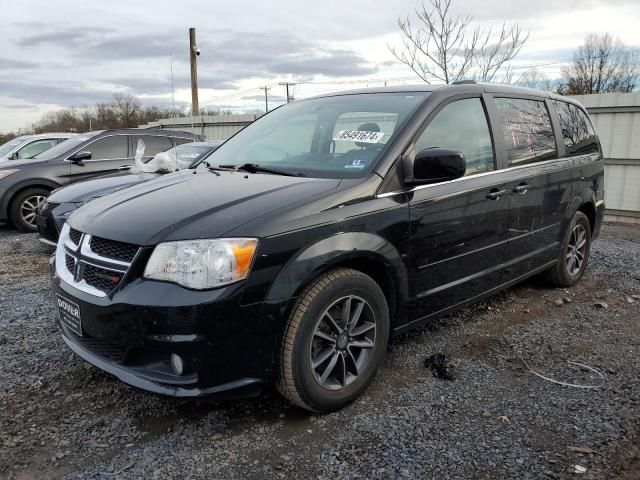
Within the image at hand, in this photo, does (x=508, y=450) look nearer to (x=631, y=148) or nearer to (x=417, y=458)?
(x=417, y=458)

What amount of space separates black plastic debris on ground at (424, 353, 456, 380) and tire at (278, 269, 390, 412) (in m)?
0.49

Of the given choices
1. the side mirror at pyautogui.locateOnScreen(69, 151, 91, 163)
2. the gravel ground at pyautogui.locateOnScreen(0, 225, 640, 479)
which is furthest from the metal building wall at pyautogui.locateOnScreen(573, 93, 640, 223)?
the side mirror at pyautogui.locateOnScreen(69, 151, 91, 163)

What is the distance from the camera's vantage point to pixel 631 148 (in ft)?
31.2

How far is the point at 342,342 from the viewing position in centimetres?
285

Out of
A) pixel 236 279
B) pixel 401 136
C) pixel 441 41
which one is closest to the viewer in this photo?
pixel 236 279

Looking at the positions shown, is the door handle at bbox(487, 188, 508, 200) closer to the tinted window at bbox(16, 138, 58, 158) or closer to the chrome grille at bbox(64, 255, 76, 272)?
the chrome grille at bbox(64, 255, 76, 272)

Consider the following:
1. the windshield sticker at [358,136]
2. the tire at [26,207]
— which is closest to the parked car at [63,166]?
the tire at [26,207]

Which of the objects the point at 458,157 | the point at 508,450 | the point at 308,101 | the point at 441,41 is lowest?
the point at 508,450

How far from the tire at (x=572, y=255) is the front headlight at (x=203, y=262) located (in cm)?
346

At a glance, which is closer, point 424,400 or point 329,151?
point 424,400

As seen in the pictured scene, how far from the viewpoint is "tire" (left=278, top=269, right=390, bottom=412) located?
102 inches

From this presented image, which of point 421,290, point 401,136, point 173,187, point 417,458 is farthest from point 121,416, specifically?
point 401,136

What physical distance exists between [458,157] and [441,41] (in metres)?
8.24

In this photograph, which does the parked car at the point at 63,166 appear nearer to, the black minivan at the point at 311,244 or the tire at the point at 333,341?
the black minivan at the point at 311,244
